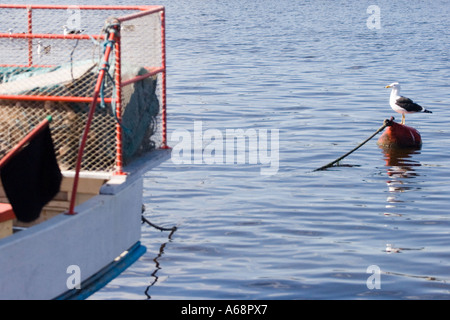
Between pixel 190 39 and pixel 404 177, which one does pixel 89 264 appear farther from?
pixel 190 39

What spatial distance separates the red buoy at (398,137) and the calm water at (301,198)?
0.29 meters

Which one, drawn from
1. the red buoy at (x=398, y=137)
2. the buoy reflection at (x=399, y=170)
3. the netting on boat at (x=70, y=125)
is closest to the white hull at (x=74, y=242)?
the netting on boat at (x=70, y=125)

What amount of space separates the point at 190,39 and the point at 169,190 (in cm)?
3048

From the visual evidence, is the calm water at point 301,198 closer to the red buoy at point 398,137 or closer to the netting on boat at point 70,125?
the red buoy at point 398,137

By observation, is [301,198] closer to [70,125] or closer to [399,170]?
[399,170]

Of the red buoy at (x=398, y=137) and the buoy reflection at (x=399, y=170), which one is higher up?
the red buoy at (x=398, y=137)

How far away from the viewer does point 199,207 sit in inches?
597

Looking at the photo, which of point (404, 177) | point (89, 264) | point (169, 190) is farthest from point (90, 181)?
point (404, 177)

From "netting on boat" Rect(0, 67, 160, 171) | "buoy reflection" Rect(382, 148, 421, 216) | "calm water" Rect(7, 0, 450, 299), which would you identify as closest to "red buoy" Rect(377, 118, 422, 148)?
"buoy reflection" Rect(382, 148, 421, 216)

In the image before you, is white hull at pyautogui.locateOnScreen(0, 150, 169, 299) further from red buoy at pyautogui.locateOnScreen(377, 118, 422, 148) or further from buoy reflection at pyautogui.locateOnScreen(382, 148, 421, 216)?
red buoy at pyautogui.locateOnScreen(377, 118, 422, 148)

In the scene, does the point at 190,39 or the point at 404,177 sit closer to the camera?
the point at 404,177

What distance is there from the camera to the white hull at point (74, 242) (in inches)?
323

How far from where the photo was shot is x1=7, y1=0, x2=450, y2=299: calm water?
11.5 m
